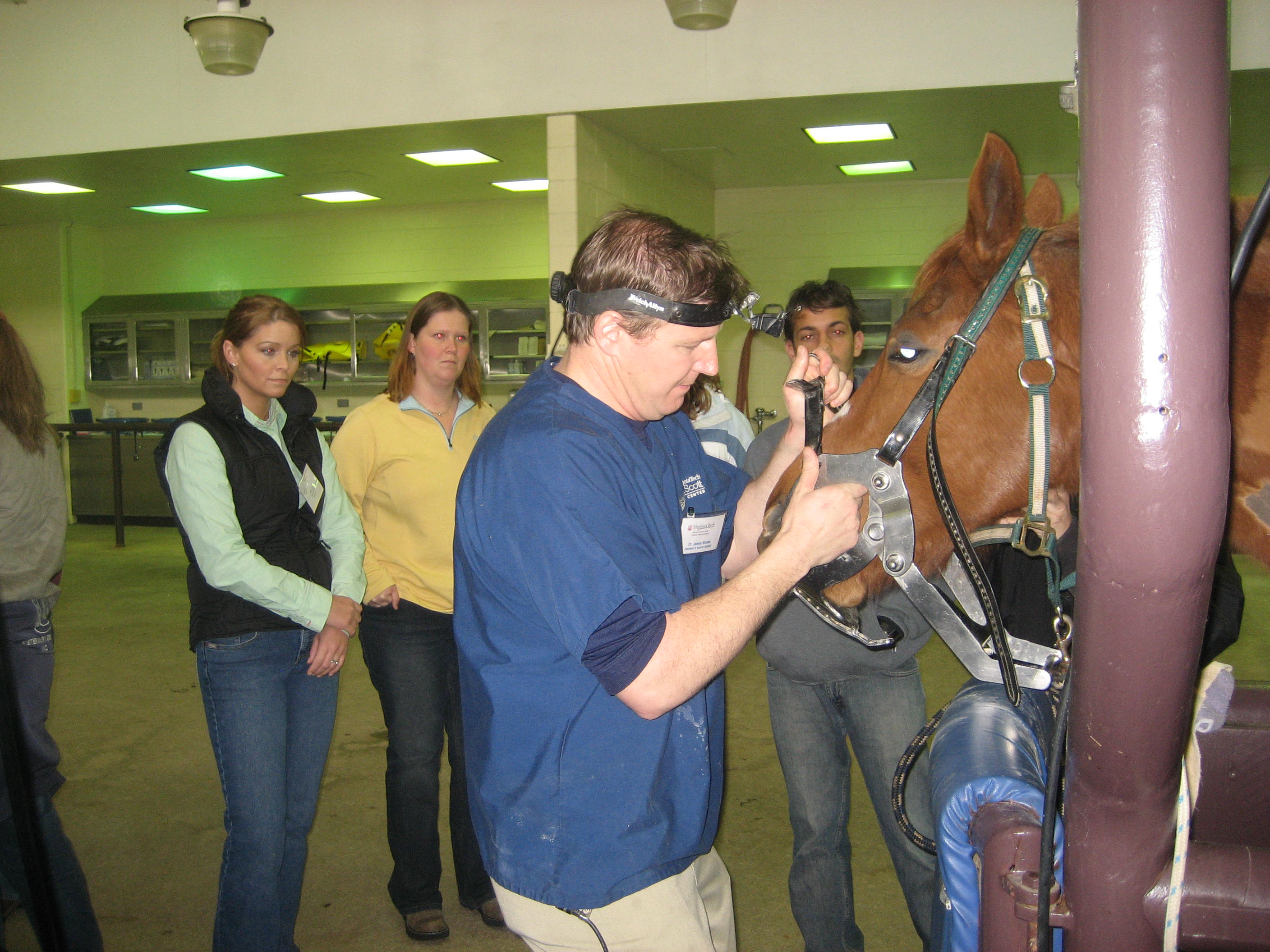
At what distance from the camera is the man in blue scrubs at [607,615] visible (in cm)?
128

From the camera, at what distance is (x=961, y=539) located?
1271 mm

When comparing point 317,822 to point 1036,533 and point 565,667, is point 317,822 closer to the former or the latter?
point 565,667

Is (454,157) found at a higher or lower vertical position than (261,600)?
higher

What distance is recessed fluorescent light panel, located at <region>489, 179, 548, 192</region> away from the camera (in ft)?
31.1

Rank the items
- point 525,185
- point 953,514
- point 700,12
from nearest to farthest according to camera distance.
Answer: point 953,514 → point 700,12 → point 525,185

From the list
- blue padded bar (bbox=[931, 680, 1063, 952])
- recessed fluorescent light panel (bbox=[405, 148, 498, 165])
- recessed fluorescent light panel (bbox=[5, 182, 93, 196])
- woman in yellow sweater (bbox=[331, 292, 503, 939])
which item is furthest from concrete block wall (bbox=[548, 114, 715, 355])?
recessed fluorescent light panel (bbox=[5, 182, 93, 196])

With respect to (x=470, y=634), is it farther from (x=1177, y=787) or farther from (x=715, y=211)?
(x=715, y=211)

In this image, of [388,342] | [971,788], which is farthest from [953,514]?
[388,342]

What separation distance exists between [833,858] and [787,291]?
8.27 metres

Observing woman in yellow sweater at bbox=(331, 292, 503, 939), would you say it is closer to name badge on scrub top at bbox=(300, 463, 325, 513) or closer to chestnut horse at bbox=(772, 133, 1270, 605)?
name badge on scrub top at bbox=(300, 463, 325, 513)

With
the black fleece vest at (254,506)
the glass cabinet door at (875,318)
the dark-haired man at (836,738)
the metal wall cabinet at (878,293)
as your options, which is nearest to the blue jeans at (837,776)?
the dark-haired man at (836,738)

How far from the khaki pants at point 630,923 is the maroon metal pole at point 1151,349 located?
0.92m

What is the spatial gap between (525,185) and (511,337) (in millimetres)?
1749

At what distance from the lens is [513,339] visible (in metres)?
10.8
